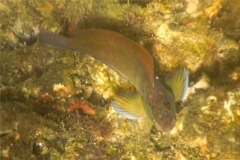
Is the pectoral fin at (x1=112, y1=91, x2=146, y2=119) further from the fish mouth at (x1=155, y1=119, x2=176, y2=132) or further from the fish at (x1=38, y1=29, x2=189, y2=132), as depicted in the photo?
the fish mouth at (x1=155, y1=119, x2=176, y2=132)

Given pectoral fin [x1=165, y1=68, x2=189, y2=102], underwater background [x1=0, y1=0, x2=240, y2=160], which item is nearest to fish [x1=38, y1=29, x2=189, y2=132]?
pectoral fin [x1=165, y1=68, x2=189, y2=102]

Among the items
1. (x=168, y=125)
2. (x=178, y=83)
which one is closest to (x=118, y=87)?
(x=178, y=83)

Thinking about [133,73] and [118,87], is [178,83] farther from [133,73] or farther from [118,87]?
[118,87]

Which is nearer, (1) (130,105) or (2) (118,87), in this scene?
(1) (130,105)

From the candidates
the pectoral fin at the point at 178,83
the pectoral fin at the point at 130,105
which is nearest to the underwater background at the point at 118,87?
the pectoral fin at the point at 178,83

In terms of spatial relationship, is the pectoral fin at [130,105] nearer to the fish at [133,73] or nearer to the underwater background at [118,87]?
the fish at [133,73]
